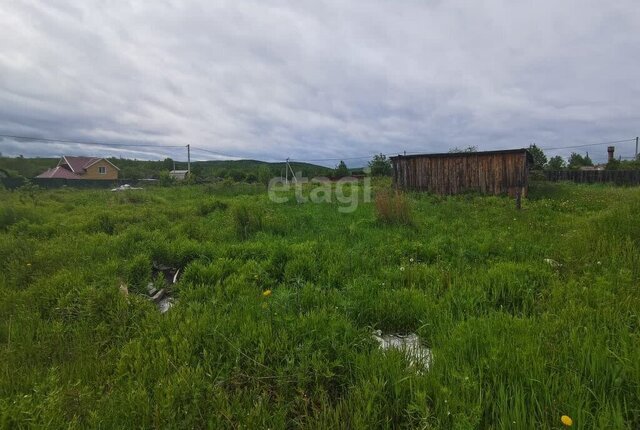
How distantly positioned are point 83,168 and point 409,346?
59233mm

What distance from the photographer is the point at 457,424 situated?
1.65m

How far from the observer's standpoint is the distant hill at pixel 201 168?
115 feet

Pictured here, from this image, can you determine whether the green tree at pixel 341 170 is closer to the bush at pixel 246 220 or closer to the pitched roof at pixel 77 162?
the bush at pixel 246 220

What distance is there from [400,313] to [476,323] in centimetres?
68

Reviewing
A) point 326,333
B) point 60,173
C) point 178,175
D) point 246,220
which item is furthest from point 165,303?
point 60,173

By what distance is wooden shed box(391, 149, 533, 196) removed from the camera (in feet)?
49.3

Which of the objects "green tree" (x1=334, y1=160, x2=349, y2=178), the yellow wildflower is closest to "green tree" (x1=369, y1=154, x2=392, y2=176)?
"green tree" (x1=334, y1=160, x2=349, y2=178)

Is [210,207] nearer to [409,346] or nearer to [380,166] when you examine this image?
[409,346]

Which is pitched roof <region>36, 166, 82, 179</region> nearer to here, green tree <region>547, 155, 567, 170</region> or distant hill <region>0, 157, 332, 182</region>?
distant hill <region>0, 157, 332, 182</region>

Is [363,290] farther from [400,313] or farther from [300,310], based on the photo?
[300,310]

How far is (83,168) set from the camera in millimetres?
49281

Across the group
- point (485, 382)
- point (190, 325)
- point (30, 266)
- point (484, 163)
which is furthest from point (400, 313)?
point (484, 163)

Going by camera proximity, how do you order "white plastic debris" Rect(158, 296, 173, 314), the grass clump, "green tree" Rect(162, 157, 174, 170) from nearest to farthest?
1. "white plastic debris" Rect(158, 296, 173, 314)
2. the grass clump
3. "green tree" Rect(162, 157, 174, 170)

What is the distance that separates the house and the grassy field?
173 ft
